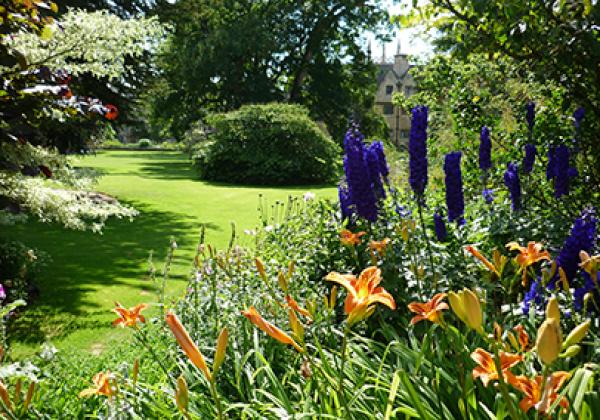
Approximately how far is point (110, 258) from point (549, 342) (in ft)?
20.3

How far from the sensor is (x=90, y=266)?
598 centimetres

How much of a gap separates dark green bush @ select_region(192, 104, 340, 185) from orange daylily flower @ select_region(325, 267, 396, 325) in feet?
48.0

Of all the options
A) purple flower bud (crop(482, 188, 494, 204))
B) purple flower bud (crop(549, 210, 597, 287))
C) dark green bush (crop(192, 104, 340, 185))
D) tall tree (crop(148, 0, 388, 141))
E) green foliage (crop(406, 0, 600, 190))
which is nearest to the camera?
purple flower bud (crop(549, 210, 597, 287))

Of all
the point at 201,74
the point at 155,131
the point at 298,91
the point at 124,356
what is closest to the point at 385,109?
the point at 155,131

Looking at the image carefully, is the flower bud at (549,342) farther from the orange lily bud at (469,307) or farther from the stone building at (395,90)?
the stone building at (395,90)

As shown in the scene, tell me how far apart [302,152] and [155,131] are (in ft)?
128

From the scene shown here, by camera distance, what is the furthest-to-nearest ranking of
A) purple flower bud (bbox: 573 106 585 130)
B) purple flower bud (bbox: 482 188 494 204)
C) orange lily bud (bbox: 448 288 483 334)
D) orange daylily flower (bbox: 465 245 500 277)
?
purple flower bud (bbox: 482 188 494 204) < purple flower bud (bbox: 573 106 585 130) < orange daylily flower (bbox: 465 245 500 277) < orange lily bud (bbox: 448 288 483 334)

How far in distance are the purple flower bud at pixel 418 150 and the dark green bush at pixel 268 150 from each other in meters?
12.9

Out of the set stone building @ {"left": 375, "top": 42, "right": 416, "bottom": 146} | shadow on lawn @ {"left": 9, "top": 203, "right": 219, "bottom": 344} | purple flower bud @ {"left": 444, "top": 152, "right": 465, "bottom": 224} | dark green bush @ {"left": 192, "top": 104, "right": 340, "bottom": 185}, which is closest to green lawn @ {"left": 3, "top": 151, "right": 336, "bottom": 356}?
shadow on lawn @ {"left": 9, "top": 203, "right": 219, "bottom": 344}

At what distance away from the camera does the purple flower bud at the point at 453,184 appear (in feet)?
9.59

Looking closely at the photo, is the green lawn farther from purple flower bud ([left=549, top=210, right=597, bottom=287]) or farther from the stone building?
the stone building

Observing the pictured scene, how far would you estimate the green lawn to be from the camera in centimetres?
406

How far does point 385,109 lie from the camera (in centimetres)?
5238

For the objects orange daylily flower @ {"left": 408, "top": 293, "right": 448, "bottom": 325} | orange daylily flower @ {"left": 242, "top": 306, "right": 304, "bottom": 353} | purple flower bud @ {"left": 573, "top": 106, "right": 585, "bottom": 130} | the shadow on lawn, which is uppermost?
purple flower bud @ {"left": 573, "top": 106, "right": 585, "bottom": 130}
